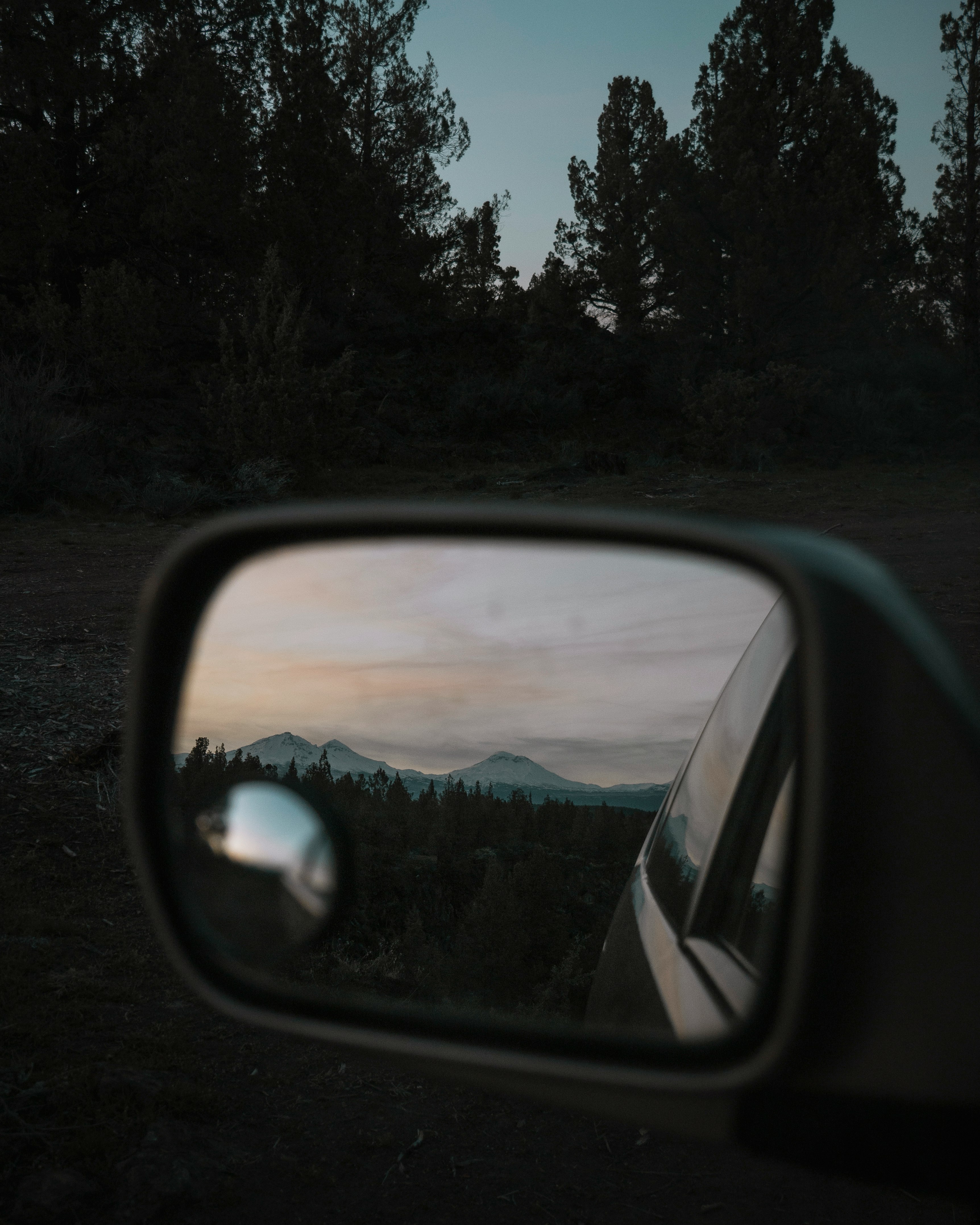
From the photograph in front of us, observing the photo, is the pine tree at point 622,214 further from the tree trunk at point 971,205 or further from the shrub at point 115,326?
the shrub at point 115,326

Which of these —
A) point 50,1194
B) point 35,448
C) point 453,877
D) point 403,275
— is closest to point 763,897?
point 453,877

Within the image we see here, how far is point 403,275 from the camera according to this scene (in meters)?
31.8

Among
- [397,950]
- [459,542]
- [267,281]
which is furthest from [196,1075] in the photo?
[267,281]

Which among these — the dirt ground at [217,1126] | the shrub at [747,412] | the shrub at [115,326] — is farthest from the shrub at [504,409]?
the dirt ground at [217,1126]

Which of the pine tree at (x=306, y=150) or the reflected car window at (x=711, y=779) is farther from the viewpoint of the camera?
the pine tree at (x=306, y=150)

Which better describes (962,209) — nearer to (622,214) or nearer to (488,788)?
(622,214)

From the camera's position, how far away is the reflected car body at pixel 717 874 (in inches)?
39.4

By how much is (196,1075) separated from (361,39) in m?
37.6

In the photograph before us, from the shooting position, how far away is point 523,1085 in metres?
0.92

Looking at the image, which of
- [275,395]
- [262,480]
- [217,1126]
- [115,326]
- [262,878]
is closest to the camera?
[262,878]

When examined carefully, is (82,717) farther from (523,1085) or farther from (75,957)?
(523,1085)

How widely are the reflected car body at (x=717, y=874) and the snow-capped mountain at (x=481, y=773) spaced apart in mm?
93

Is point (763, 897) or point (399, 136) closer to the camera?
point (763, 897)

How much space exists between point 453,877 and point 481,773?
0.58 ft
